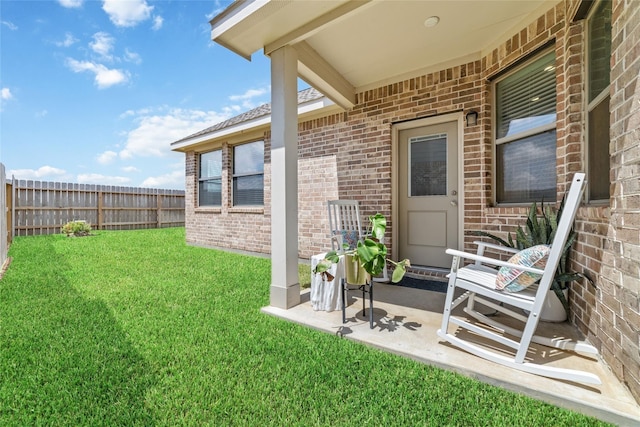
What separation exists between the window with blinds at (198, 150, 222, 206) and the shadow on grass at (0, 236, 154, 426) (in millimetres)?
4089

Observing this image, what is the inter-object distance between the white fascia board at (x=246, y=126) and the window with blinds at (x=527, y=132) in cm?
235

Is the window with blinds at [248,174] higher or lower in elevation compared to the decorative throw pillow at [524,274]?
higher

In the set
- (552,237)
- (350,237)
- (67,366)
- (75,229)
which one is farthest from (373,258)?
(75,229)

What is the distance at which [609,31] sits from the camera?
188 cm

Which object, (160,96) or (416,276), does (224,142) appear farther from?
(416,276)

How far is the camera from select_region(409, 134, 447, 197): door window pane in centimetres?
385

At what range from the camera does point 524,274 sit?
1729mm

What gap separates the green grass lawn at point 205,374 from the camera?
1.36 m

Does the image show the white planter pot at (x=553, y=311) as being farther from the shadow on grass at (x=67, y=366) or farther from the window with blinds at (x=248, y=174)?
the window with blinds at (x=248, y=174)

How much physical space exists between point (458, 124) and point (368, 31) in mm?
1679

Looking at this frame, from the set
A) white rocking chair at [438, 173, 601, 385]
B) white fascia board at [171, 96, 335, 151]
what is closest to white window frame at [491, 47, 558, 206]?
white rocking chair at [438, 173, 601, 385]

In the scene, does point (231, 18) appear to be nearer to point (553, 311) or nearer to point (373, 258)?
point (373, 258)

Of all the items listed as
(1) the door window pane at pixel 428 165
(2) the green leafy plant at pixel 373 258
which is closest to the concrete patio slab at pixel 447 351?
(2) the green leafy plant at pixel 373 258

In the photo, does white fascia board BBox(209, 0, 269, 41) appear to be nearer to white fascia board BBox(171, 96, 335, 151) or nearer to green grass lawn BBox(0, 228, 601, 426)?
white fascia board BBox(171, 96, 335, 151)
